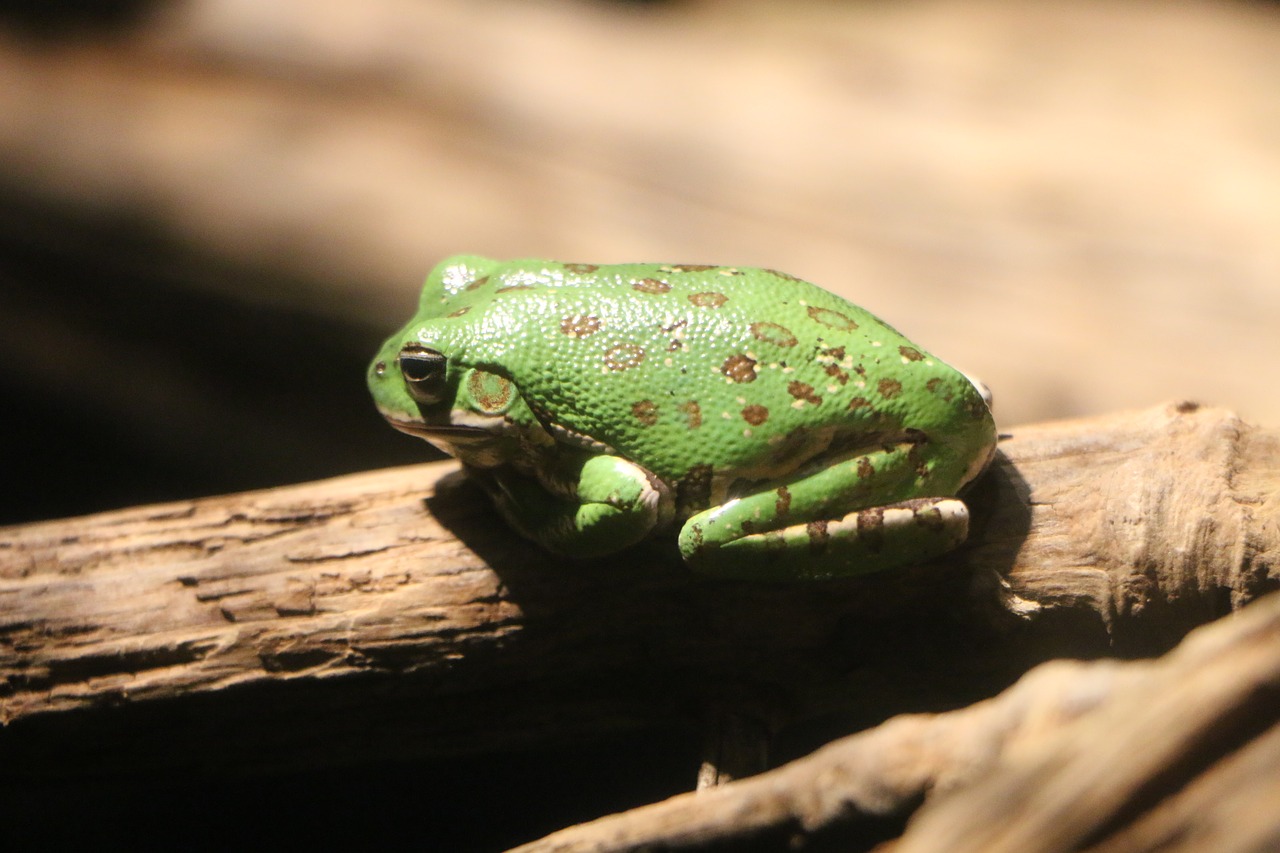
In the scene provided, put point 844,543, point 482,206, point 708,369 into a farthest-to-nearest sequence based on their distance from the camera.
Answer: point 482,206 < point 708,369 < point 844,543

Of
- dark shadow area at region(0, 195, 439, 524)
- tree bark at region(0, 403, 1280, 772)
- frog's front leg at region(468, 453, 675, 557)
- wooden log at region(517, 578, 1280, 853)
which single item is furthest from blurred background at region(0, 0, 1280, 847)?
wooden log at region(517, 578, 1280, 853)

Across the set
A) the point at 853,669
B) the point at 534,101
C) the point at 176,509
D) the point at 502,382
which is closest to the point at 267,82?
the point at 534,101

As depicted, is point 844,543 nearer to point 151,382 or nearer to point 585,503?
point 585,503

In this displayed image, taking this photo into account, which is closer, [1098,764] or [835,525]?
[1098,764]

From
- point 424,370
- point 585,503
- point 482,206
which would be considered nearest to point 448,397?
point 424,370

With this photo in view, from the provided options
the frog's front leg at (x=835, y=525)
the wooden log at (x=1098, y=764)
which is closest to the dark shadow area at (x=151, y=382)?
the frog's front leg at (x=835, y=525)

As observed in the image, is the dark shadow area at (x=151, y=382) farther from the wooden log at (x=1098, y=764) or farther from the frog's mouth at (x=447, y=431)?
the wooden log at (x=1098, y=764)

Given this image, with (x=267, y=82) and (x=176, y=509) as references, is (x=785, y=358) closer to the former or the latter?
(x=176, y=509)
